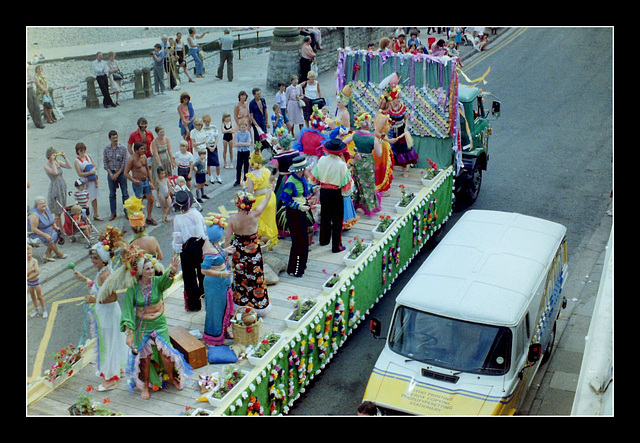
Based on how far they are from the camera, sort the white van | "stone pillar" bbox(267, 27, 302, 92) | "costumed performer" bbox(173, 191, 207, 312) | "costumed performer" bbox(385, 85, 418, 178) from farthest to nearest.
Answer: "stone pillar" bbox(267, 27, 302, 92) → "costumed performer" bbox(385, 85, 418, 178) → "costumed performer" bbox(173, 191, 207, 312) → the white van

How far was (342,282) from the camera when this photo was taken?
1091 centimetres

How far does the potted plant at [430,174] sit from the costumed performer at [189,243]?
212 inches

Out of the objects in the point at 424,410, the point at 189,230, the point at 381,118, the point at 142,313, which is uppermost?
the point at 381,118

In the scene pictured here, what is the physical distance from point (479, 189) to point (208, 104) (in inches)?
326

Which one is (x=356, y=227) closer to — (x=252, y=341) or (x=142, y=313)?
(x=252, y=341)

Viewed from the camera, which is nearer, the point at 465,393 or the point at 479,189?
the point at 465,393

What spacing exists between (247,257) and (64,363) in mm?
2516

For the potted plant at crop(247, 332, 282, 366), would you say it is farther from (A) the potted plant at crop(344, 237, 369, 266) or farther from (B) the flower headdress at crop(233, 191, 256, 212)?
(A) the potted plant at crop(344, 237, 369, 266)

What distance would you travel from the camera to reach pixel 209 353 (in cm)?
941

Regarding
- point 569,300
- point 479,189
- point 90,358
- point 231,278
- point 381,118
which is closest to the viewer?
point 90,358

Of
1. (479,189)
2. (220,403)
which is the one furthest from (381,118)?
(220,403)

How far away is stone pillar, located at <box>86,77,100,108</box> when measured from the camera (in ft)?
66.2

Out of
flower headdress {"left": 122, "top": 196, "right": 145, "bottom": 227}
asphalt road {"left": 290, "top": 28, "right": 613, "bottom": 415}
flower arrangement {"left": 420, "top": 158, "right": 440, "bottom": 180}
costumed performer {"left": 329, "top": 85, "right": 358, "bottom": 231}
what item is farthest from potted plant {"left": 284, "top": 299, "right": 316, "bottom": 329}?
flower arrangement {"left": 420, "top": 158, "right": 440, "bottom": 180}

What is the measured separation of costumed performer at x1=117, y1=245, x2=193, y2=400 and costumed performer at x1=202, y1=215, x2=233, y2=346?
877 mm
